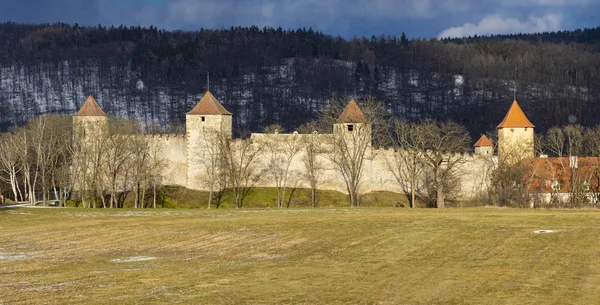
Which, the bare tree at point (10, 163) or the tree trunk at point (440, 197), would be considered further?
the bare tree at point (10, 163)

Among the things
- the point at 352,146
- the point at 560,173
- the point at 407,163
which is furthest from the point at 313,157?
the point at 560,173

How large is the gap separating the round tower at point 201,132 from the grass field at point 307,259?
78.4 ft

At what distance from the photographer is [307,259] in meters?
29.1

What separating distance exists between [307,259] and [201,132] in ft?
142

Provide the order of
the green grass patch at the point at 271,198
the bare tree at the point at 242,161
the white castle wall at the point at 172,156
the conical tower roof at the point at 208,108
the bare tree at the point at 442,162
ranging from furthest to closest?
the conical tower roof at the point at 208,108, the white castle wall at the point at 172,156, the bare tree at the point at 242,161, the green grass patch at the point at 271,198, the bare tree at the point at 442,162

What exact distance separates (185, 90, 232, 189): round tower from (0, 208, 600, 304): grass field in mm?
23907

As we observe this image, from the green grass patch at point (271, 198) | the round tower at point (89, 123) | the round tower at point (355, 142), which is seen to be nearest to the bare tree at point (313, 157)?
the green grass patch at point (271, 198)

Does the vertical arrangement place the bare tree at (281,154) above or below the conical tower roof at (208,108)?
below

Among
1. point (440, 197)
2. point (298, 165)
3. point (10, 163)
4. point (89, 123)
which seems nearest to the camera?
point (440, 197)

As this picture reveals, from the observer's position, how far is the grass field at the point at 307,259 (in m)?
21.9

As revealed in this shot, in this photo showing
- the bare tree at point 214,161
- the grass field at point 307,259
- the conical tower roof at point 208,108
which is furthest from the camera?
the conical tower roof at point 208,108

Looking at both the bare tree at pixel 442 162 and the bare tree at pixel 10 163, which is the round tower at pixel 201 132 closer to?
the bare tree at pixel 10 163

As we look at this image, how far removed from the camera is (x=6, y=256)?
31.6 m

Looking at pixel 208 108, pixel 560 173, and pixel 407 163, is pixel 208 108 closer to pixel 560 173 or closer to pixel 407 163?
pixel 407 163
